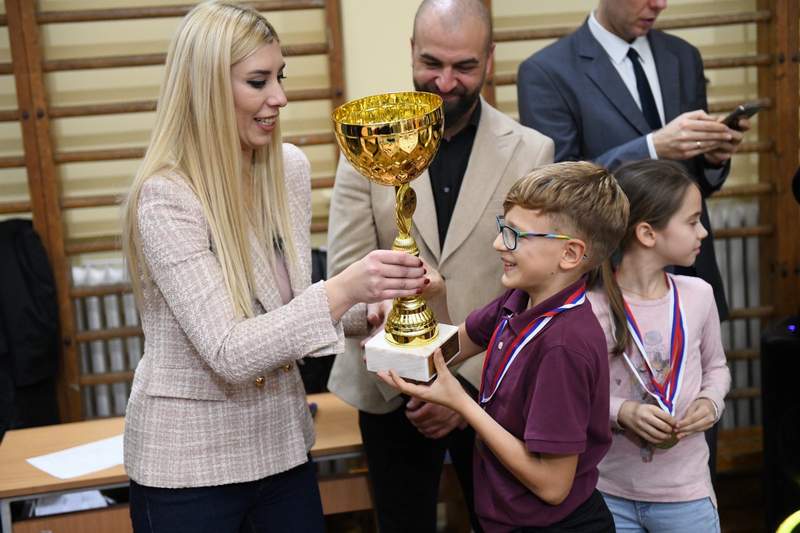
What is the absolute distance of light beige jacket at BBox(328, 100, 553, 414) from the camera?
2.12 metres

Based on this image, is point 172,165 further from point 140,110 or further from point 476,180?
point 140,110

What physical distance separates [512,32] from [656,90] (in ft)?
3.58

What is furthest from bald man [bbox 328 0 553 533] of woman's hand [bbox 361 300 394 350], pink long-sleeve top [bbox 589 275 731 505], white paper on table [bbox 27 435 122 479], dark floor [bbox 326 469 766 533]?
dark floor [bbox 326 469 766 533]

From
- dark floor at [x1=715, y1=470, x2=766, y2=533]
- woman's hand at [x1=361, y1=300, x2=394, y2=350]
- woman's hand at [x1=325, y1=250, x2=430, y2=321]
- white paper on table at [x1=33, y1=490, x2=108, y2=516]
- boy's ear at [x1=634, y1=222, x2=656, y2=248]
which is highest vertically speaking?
woman's hand at [x1=325, y1=250, x2=430, y2=321]

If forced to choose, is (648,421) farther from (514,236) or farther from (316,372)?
(316,372)

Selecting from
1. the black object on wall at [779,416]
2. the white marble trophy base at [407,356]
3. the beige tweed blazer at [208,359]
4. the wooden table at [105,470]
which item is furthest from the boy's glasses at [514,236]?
the black object on wall at [779,416]

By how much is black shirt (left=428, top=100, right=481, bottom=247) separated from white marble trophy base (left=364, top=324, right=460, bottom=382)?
0.56 m

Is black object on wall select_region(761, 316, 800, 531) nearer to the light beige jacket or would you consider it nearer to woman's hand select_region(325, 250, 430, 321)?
the light beige jacket

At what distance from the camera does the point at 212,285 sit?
161 centimetres

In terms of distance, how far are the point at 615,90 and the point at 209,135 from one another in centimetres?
134

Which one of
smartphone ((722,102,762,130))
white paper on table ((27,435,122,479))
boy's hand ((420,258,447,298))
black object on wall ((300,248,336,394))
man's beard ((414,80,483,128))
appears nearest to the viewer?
boy's hand ((420,258,447,298))

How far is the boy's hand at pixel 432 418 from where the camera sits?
203 cm

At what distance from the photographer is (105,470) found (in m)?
2.64

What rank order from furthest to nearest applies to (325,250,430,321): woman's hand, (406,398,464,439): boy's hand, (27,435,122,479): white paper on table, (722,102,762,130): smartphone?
(27,435,122,479): white paper on table
(722,102,762,130): smartphone
(406,398,464,439): boy's hand
(325,250,430,321): woman's hand
